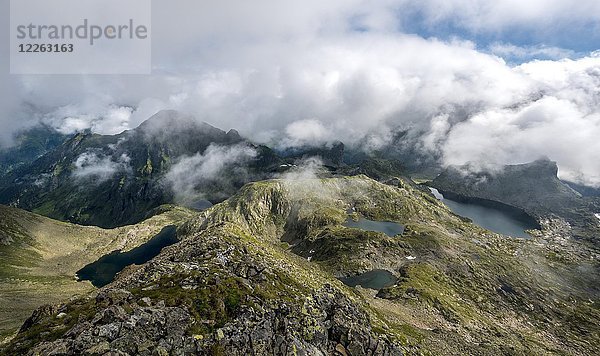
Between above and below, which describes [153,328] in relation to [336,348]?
above

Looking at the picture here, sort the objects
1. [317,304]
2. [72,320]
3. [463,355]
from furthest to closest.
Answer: [463,355]
[317,304]
[72,320]

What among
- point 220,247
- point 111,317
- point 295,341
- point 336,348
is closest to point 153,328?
point 111,317

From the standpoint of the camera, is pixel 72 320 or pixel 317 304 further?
pixel 317 304

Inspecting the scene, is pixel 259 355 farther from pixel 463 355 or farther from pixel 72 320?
pixel 463 355

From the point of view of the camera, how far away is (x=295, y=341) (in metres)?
68.4

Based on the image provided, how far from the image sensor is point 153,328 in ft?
184

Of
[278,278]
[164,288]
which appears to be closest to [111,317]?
[164,288]

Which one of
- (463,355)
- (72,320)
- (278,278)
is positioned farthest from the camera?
(463,355)

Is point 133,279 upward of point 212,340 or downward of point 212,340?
downward

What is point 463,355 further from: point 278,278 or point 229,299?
point 229,299

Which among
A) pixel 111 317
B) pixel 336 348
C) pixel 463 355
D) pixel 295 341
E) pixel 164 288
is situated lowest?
pixel 463 355

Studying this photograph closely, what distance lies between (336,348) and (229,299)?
88.6ft

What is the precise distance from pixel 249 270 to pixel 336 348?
91.7 feet

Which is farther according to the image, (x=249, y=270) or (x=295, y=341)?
(x=249, y=270)
